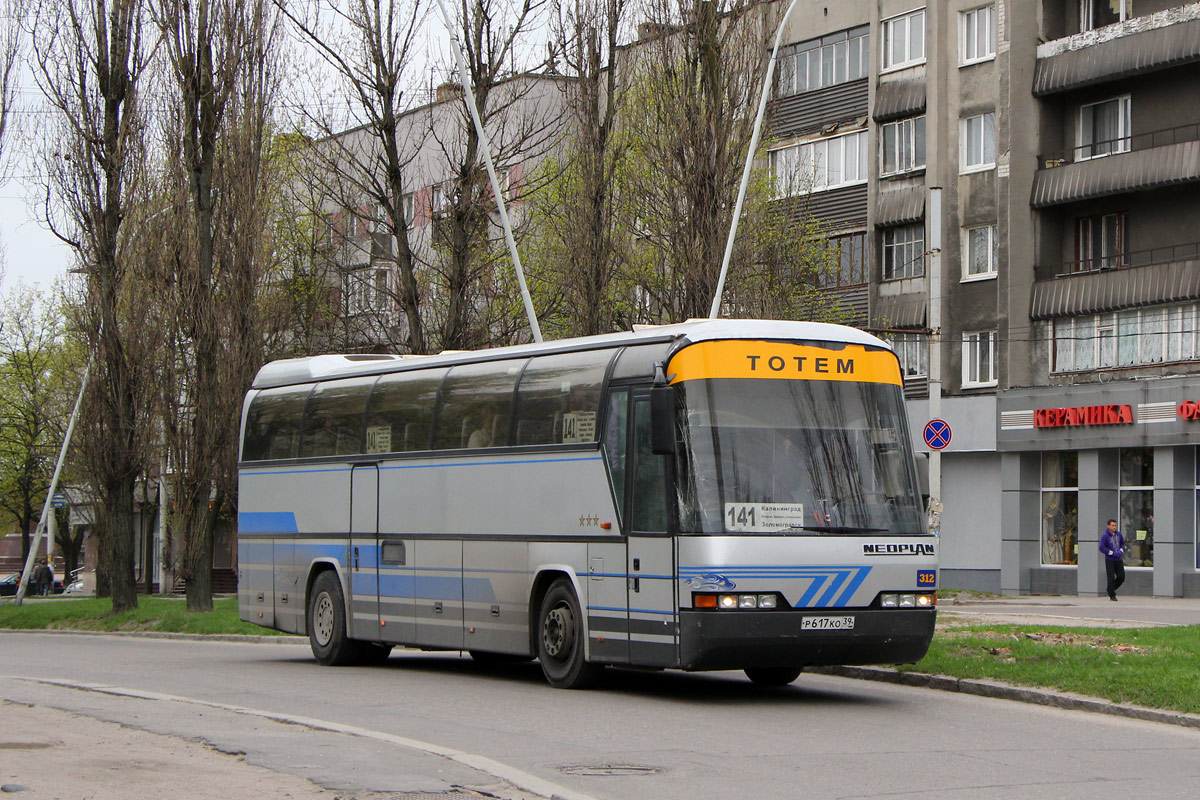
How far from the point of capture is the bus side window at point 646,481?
592 inches

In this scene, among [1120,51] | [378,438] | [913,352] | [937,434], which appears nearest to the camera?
[378,438]

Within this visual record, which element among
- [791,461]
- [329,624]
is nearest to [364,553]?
[329,624]

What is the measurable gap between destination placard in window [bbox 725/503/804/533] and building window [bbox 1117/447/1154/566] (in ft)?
87.3

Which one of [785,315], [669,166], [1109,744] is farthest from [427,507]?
[785,315]

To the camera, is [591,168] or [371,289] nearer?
[591,168]

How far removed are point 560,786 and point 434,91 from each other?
989 inches

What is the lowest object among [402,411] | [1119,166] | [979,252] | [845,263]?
[402,411]

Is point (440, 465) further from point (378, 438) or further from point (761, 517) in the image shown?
point (761, 517)

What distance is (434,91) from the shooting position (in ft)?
110

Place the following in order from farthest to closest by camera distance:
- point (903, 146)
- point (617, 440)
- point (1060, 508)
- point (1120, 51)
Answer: point (903, 146) < point (1060, 508) < point (1120, 51) < point (617, 440)

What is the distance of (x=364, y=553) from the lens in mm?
20188

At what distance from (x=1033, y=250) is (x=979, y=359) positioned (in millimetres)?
3106

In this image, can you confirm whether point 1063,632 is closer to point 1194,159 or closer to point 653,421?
point 653,421

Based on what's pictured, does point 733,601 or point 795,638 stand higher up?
point 733,601
